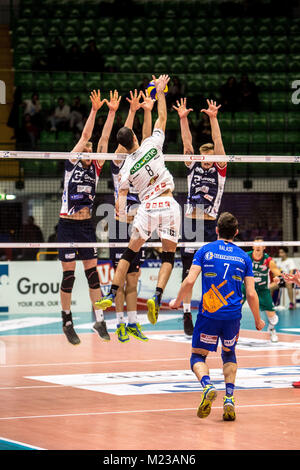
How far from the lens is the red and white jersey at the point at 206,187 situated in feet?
44.1

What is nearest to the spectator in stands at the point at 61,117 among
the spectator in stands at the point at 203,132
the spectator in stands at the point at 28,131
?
the spectator in stands at the point at 28,131

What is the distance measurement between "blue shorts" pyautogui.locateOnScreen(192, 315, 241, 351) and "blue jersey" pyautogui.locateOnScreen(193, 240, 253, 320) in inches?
2.5

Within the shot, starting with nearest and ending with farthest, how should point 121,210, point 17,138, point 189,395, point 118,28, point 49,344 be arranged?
point 189,395, point 121,210, point 49,344, point 17,138, point 118,28

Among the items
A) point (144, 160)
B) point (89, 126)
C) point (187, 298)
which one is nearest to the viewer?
point (144, 160)

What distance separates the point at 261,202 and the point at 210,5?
8.95 m

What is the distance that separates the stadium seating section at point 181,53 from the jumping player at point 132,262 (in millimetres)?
12245

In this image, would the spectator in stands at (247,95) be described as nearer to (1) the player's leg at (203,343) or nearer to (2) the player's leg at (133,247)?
(2) the player's leg at (133,247)

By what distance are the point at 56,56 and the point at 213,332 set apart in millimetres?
19414

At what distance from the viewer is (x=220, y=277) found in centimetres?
840

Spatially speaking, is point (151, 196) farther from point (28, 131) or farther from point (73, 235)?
point (28, 131)

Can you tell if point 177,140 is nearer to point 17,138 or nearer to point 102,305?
point 17,138

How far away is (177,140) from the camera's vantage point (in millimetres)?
24297

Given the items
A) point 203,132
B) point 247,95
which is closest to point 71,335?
point 203,132

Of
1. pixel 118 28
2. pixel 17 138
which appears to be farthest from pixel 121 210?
pixel 118 28
